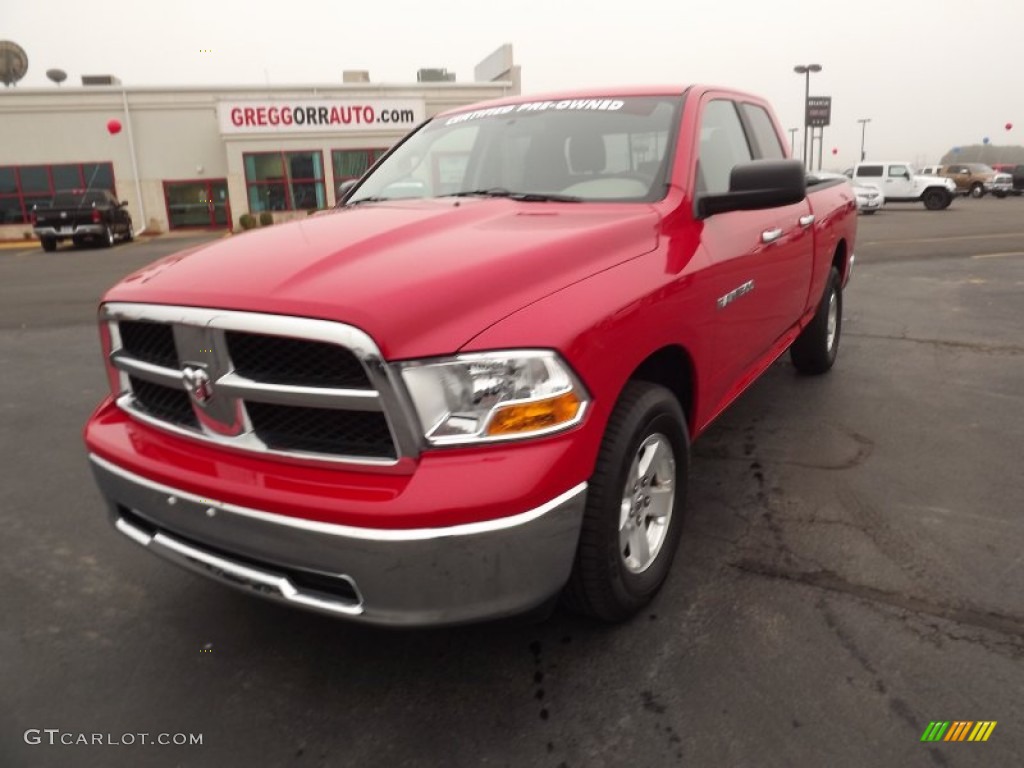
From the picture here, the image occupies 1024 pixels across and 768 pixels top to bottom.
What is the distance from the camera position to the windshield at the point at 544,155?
320 centimetres

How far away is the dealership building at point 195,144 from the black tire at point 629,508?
27.9 meters

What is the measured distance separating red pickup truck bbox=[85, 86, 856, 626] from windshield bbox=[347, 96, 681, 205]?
0.20 ft

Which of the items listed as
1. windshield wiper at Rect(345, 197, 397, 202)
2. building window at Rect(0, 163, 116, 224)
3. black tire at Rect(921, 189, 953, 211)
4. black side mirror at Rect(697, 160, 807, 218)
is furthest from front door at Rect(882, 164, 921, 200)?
windshield wiper at Rect(345, 197, 397, 202)

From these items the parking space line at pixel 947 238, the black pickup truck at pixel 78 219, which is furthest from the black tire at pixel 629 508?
the black pickup truck at pixel 78 219

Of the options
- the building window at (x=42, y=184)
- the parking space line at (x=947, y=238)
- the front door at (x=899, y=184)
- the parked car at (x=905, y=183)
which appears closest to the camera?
the parking space line at (x=947, y=238)

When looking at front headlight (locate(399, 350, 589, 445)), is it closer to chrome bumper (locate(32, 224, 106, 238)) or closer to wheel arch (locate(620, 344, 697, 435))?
wheel arch (locate(620, 344, 697, 435))

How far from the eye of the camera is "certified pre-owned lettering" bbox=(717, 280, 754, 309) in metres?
3.07

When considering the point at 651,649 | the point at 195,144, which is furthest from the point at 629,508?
the point at 195,144

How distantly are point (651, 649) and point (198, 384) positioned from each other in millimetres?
1609

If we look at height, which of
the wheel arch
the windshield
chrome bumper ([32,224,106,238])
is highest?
the windshield

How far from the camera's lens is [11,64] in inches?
1182

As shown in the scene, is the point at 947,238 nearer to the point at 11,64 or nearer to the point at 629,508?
the point at 629,508

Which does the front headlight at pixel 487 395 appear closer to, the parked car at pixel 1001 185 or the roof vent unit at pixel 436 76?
the roof vent unit at pixel 436 76

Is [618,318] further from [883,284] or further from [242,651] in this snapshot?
[883,284]
